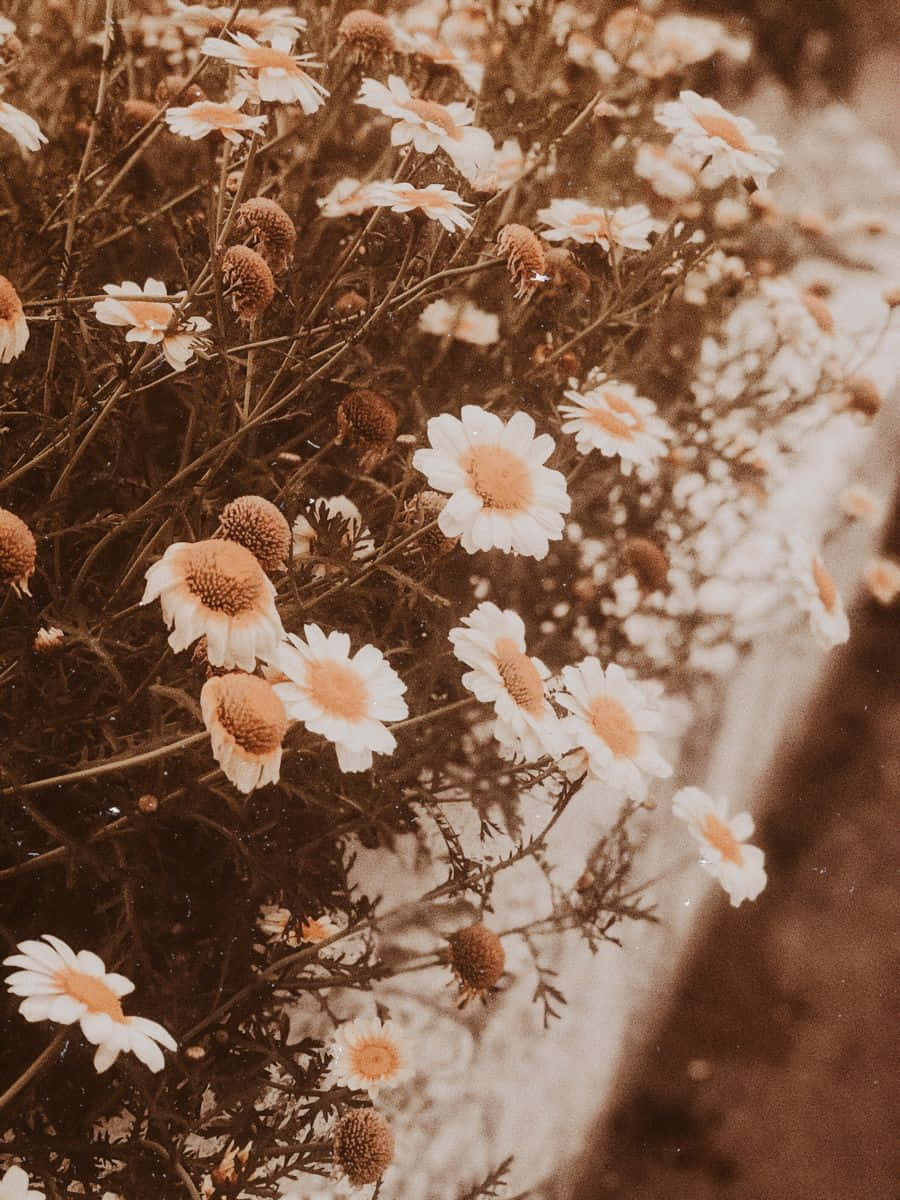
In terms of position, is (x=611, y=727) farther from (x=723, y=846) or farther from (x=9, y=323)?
(x=9, y=323)

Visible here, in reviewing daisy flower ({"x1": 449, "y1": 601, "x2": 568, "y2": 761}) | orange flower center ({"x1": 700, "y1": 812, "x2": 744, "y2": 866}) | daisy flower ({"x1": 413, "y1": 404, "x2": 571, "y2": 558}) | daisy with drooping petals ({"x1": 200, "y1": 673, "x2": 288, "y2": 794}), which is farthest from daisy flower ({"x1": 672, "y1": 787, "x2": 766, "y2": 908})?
daisy with drooping petals ({"x1": 200, "y1": 673, "x2": 288, "y2": 794})

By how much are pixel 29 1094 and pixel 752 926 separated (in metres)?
1.29

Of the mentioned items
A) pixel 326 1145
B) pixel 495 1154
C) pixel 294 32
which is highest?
pixel 294 32

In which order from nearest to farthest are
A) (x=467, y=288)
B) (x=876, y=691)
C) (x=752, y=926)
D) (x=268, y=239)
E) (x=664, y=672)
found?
(x=268, y=239), (x=467, y=288), (x=664, y=672), (x=752, y=926), (x=876, y=691)

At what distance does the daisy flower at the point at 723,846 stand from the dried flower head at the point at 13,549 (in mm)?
791

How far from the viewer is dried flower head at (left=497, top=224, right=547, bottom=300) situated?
94 cm

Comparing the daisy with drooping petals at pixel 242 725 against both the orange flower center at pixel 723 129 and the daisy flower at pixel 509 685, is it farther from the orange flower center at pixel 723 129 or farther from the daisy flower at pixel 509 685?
the orange flower center at pixel 723 129

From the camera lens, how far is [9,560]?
2.37 feet

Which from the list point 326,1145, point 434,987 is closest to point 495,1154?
point 434,987

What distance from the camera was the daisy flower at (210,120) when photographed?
940mm

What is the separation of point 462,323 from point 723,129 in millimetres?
493

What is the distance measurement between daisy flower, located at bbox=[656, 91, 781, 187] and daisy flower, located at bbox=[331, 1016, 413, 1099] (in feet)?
3.31

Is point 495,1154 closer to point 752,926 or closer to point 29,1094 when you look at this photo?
point 752,926

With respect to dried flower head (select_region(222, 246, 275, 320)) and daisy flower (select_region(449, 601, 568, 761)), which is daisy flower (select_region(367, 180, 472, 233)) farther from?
daisy flower (select_region(449, 601, 568, 761))
